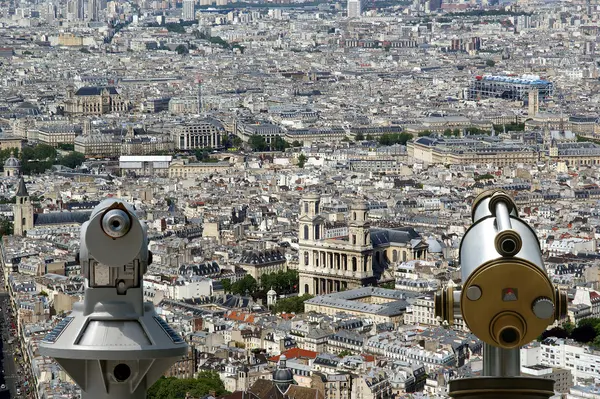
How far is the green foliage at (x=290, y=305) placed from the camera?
39750mm

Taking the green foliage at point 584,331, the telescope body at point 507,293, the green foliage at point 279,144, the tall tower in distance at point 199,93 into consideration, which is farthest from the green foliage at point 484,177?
the telescope body at point 507,293

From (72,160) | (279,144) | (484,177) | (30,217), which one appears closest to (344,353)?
(30,217)

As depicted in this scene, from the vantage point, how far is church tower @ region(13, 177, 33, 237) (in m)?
53.8

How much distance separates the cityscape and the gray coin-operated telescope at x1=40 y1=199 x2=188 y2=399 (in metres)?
0.06

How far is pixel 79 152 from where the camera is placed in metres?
79.8

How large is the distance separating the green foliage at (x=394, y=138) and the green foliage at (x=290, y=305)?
4103 cm

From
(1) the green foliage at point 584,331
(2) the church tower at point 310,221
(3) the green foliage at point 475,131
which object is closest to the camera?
(1) the green foliage at point 584,331

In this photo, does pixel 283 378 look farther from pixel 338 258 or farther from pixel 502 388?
pixel 502 388

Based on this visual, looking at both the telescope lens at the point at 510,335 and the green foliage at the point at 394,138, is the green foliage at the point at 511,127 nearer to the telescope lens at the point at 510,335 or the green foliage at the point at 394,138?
the green foliage at the point at 394,138

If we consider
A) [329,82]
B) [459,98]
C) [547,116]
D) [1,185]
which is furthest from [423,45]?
[1,185]

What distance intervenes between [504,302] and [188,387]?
2509 centimetres

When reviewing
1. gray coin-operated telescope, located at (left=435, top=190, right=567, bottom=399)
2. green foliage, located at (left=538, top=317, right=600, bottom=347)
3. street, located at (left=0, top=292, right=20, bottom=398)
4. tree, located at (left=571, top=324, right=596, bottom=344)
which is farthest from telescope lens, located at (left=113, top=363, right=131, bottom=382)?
tree, located at (left=571, top=324, right=596, bottom=344)

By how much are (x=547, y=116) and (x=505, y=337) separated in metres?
88.2

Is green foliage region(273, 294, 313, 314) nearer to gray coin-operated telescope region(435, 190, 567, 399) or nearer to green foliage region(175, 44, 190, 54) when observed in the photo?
gray coin-operated telescope region(435, 190, 567, 399)
